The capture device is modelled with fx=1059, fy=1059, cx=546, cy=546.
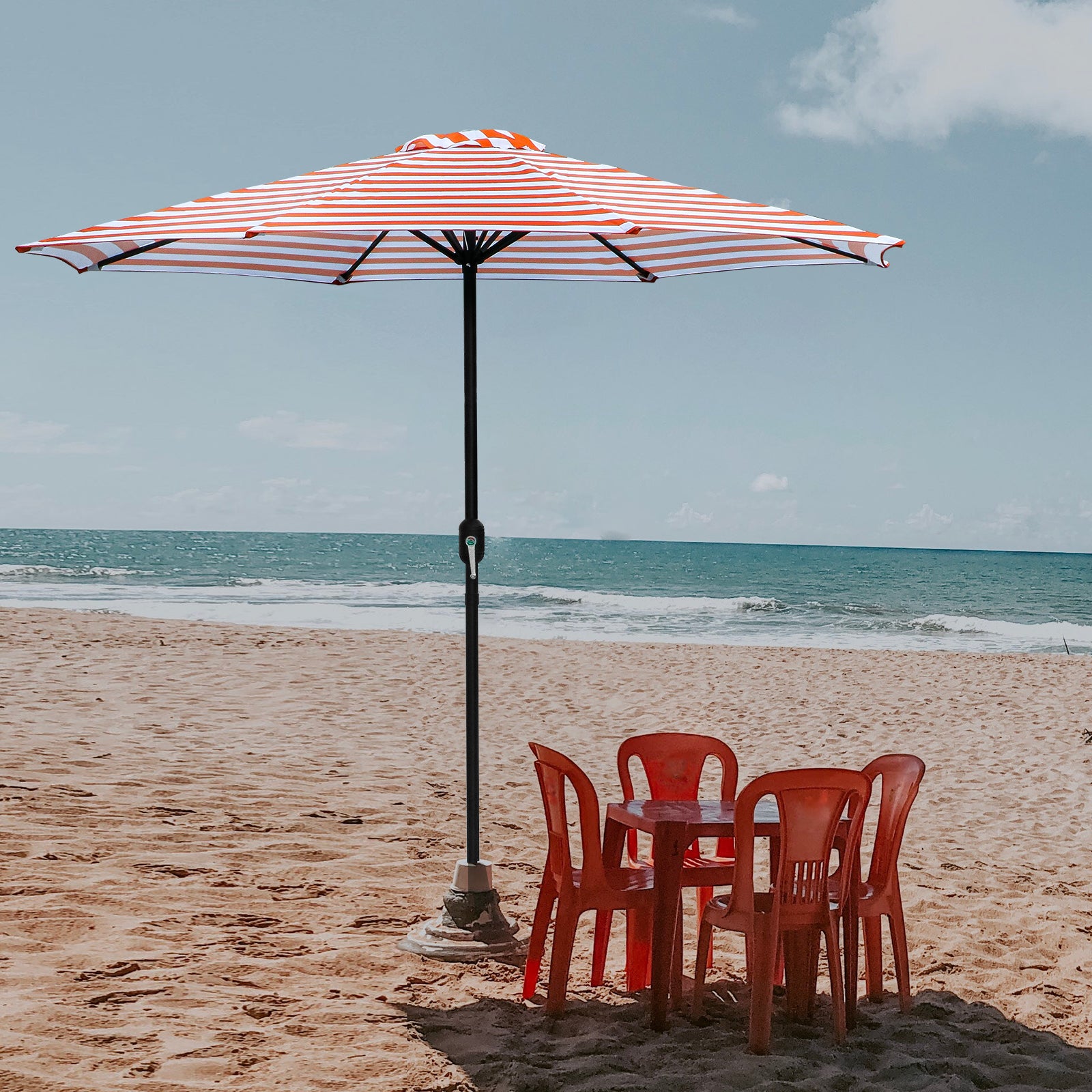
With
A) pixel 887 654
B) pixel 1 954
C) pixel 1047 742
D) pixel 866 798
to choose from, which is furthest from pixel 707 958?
pixel 887 654

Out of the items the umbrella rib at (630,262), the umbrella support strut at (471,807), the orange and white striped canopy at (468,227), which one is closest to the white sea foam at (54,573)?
the orange and white striped canopy at (468,227)

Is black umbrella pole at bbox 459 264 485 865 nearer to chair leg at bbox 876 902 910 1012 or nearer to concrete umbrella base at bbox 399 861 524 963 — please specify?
concrete umbrella base at bbox 399 861 524 963

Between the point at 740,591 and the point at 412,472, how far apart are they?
3087cm

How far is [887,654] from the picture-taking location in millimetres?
16469

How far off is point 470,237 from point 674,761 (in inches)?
78.4

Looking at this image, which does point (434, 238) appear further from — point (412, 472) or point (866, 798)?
point (412, 472)

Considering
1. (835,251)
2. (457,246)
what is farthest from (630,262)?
(835,251)

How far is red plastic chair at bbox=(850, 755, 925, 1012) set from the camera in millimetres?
3363

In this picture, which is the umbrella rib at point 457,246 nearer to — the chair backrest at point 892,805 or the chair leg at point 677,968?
the chair backrest at point 892,805

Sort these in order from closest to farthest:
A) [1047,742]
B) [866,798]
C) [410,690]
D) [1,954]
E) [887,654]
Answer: [866,798] → [1,954] → [1047,742] → [410,690] → [887,654]

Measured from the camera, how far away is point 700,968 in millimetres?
3250

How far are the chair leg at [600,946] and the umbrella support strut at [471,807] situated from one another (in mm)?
348

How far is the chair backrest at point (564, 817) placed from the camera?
3076 mm

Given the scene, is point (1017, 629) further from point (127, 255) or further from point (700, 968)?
point (127, 255)
